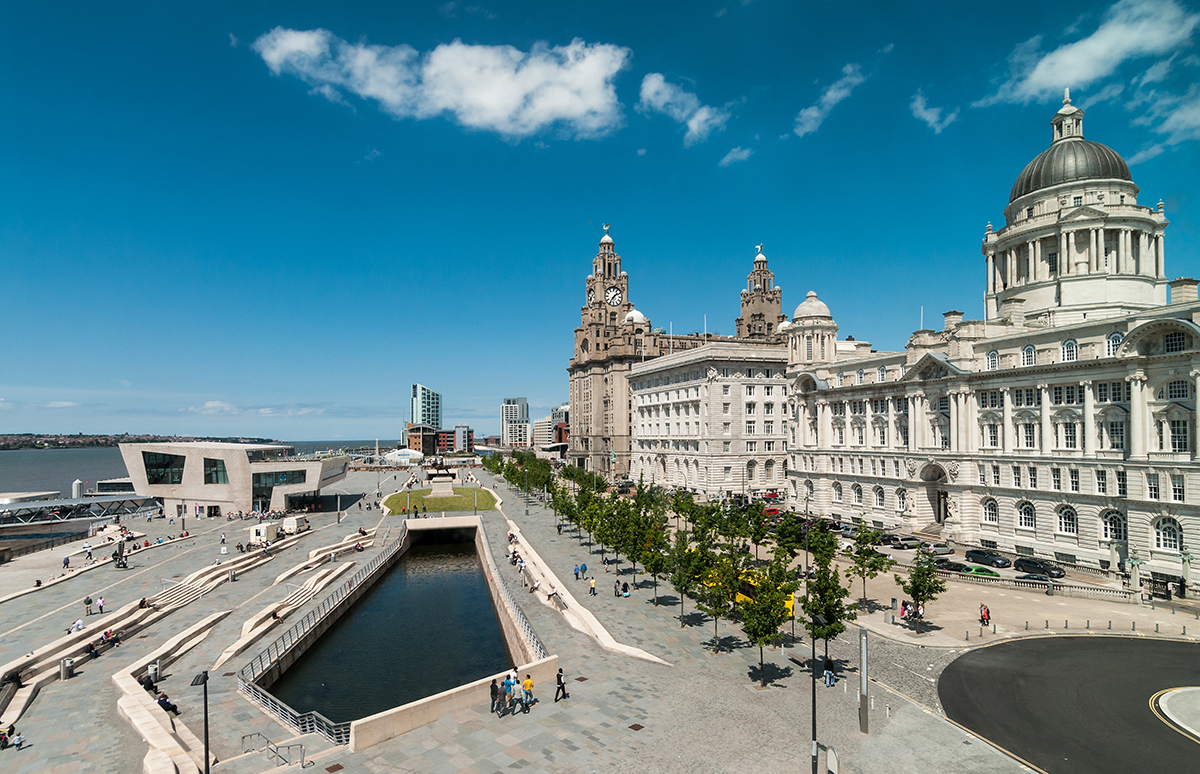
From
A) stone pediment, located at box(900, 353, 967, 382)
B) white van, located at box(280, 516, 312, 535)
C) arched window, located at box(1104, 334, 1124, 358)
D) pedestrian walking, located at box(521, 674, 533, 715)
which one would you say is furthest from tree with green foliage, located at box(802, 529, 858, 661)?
white van, located at box(280, 516, 312, 535)

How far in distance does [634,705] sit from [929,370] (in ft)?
175

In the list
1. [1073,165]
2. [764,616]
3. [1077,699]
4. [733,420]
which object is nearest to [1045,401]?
[1073,165]

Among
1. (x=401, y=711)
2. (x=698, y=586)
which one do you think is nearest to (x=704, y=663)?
(x=698, y=586)

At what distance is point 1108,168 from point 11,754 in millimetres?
96921

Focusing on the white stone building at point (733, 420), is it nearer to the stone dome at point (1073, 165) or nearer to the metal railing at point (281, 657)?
the stone dome at point (1073, 165)

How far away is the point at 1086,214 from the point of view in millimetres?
65688

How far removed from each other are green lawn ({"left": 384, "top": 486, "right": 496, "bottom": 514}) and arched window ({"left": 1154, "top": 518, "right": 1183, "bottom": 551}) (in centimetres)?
7641

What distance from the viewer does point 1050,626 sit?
3791 cm

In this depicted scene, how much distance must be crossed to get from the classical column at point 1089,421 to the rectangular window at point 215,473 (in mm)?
99636

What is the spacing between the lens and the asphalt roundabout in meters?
23.0

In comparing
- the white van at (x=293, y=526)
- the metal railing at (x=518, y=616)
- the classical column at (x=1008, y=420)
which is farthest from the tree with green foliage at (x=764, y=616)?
the white van at (x=293, y=526)

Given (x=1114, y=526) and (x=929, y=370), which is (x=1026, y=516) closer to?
(x=1114, y=526)

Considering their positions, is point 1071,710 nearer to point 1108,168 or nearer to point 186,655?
point 186,655

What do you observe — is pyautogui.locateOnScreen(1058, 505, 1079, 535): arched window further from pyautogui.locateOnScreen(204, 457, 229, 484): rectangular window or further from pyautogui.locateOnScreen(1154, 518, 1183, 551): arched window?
pyautogui.locateOnScreen(204, 457, 229, 484): rectangular window
